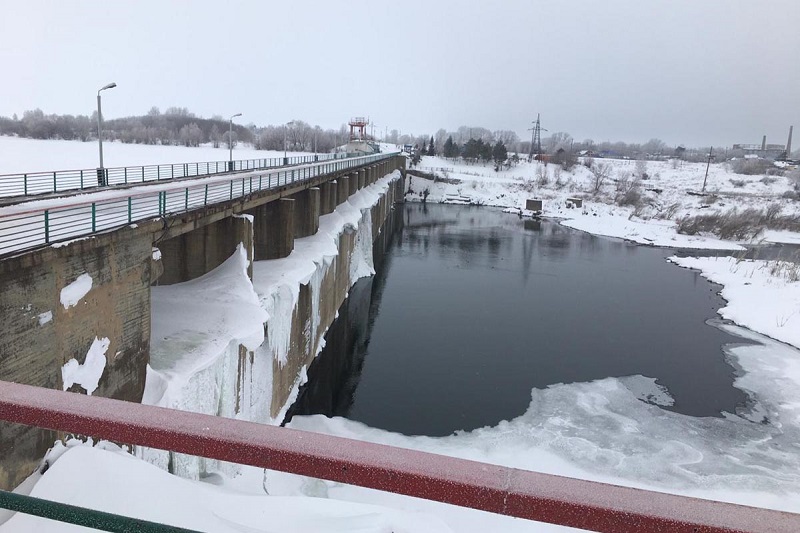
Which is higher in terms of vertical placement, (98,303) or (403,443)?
(98,303)

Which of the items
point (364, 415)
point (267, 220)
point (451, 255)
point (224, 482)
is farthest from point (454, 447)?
point (451, 255)

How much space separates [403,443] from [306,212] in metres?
14.8

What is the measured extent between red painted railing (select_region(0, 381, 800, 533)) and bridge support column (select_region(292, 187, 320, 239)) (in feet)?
87.1

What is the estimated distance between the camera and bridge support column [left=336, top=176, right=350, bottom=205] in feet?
129

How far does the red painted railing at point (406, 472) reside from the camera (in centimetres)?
163

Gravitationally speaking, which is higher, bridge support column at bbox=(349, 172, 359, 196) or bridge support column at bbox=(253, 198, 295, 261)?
bridge support column at bbox=(349, 172, 359, 196)

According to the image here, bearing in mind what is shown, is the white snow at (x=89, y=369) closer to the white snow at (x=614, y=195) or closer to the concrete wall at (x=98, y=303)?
the concrete wall at (x=98, y=303)

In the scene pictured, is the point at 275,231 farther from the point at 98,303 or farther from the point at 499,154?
the point at 499,154

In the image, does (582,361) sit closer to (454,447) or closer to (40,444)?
(454,447)

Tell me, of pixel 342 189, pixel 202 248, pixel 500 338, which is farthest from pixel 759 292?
pixel 202 248

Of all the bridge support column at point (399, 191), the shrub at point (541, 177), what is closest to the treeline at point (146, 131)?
the bridge support column at point (399, 191)

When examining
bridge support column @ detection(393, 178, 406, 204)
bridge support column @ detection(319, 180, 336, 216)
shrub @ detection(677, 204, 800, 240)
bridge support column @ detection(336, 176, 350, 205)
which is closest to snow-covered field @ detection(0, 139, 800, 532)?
bridge support column @ detection(319, 180, 336, 216)

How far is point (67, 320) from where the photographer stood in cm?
902

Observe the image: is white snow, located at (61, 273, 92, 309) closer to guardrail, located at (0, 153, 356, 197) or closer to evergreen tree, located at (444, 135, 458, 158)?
guardrail, located at (0, 153, 356, 197)
